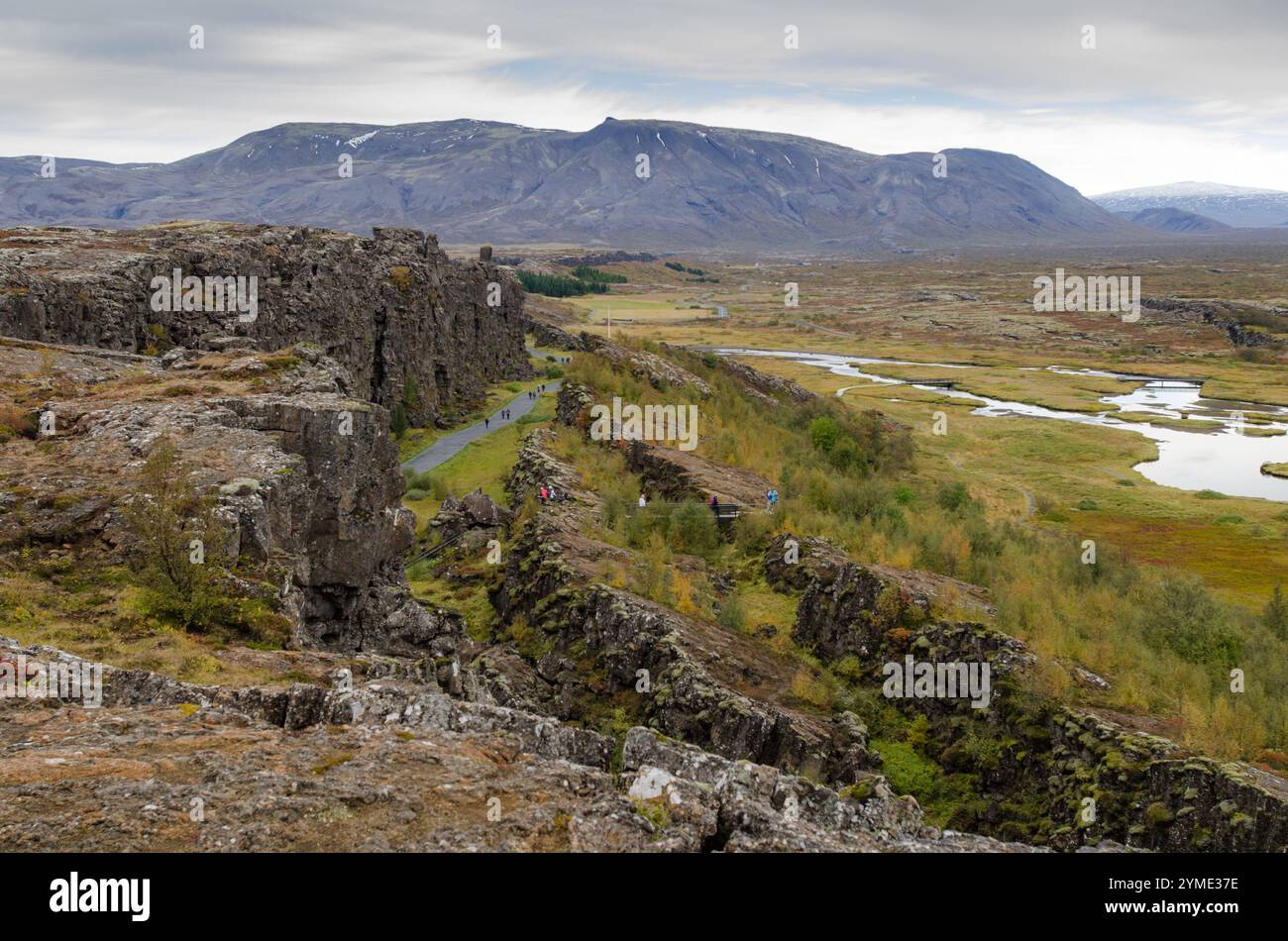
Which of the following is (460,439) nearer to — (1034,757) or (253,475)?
(253,475)

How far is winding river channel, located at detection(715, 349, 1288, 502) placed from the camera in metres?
71.5

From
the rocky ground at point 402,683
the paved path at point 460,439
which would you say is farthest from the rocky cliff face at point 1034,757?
the paved path at point 460,439

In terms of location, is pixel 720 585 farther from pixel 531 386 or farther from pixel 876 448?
pixel 531 386

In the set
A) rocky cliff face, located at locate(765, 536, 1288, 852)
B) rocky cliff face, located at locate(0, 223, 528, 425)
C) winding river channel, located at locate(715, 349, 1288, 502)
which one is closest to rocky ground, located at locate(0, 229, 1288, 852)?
rocky cliff face, located at locate(765, 536, 1288, 852)

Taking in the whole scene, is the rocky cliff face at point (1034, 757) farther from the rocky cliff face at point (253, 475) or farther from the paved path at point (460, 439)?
the paved path at point (460, 439)

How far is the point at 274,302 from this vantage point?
2026 inches

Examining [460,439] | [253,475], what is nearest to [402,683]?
[253,475]

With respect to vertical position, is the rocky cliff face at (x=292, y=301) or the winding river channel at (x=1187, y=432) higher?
the rocky cliff face at (x=292, y=301)

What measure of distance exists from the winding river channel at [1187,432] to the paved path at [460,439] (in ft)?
139

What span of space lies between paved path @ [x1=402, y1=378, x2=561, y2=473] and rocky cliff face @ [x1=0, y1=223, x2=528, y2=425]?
3.66 meters

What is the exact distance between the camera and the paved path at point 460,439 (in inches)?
2251

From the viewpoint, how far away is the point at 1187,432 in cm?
8762

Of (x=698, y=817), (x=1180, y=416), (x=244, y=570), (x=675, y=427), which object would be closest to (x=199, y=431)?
(x=244, y=570)

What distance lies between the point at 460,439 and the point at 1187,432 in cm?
6953
